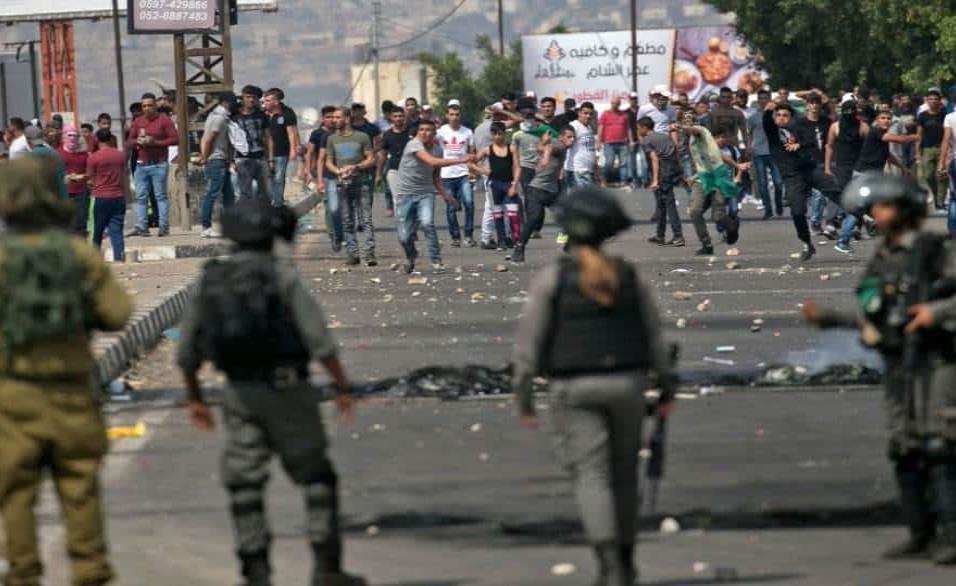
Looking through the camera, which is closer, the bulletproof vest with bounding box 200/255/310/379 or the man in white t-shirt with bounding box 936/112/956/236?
the bulletproof vest with bounding box 200/255/310/379

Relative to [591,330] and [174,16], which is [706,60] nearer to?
[174,16]

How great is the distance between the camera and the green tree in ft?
144

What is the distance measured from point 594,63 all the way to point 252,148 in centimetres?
6274

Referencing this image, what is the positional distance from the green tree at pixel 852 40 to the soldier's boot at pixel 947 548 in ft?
108

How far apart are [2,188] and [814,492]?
13.0 ft

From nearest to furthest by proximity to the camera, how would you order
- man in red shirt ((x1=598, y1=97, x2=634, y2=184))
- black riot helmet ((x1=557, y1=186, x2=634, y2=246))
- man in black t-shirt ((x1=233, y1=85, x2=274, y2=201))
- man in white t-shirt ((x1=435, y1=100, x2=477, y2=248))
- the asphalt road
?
black riot helmet ((x1=557, y1=186, x2=634, y2=246)), the asphalt road, man in black t-shirt ((x1=233, y1=85, x2=274, y2=201)), man in white t-shirt ((x1=435, y1=100, x2=477, y2=248)), man in red shirt ((x1=598, y1=97, x2=634, y2=184))

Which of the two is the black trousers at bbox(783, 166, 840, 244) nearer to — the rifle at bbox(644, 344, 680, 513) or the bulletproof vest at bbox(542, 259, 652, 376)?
the rifle at bbox(644, 344, 680, 513)

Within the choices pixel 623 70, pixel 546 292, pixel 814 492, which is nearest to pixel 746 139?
pixel 814 492

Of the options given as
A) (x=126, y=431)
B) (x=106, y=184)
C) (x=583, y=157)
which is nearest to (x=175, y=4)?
(x=583, y=157)

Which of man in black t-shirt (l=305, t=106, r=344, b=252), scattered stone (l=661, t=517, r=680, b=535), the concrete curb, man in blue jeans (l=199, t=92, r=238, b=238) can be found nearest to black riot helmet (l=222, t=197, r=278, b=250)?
scattered stone (l=661, t=517, r=680, b=535)

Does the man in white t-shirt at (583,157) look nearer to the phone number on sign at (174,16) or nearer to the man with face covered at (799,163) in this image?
the man with face covered at (799,163)

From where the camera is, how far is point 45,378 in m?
7.71

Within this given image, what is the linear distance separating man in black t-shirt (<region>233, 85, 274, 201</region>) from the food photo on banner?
57.6 m

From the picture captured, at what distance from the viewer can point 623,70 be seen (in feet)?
291
